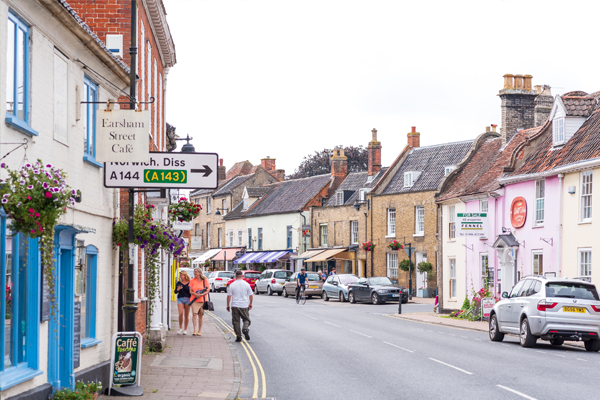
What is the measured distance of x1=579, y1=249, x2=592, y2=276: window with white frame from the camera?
24.8 metres

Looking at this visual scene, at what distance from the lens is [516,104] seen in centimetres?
3756

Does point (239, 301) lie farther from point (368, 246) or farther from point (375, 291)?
point (368, 246)

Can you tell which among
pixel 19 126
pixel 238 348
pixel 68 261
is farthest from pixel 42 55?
pixel 238 348

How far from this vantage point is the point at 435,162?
49.1m

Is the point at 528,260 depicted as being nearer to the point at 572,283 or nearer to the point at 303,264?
the point at 572,283

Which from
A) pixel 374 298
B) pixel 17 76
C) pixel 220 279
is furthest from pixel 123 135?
pixel 220 279

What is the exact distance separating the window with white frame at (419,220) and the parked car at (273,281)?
29.4 feet

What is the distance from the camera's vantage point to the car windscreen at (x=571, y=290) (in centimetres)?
1830

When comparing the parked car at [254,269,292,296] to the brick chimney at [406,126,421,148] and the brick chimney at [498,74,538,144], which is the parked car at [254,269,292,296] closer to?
the brick chimney at [406,126,421,148]

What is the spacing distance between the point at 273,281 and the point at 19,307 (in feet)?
135

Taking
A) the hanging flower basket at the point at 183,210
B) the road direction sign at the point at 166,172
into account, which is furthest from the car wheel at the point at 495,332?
the road direction sign at the point at 166,172

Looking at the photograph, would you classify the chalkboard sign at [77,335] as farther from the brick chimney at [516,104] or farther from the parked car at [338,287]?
the parked car at [338,287]

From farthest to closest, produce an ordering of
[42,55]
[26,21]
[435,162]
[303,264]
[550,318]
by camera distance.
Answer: [303,264] < [435,162] < [550,318] < [42,55] < [26,21]

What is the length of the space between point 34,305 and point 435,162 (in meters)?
41.8
